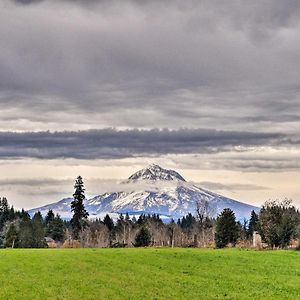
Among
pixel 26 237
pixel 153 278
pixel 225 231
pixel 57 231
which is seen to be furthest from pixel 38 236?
pixel 153 278

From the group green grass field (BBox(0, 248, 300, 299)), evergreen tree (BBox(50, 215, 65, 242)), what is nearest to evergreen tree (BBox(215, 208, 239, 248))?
green grass field (BBox(0, 248, 300, 299))

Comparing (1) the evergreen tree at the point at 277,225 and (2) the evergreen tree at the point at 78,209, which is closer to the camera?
(1) the evergreen tree at the point at 277,225

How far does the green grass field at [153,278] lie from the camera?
3350 cm

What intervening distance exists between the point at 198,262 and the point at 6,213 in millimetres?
145699

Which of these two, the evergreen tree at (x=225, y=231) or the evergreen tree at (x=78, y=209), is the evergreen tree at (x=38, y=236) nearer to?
the evergreen tree at (x=78, y=209)

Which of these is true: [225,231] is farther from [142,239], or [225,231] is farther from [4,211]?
[4,211]

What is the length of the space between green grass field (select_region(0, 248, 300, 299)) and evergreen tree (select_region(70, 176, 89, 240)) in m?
83.1

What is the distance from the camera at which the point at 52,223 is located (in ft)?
622

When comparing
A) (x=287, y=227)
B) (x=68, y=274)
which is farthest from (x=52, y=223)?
(x=68, y=274)

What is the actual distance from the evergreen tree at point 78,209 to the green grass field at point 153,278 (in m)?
83.1

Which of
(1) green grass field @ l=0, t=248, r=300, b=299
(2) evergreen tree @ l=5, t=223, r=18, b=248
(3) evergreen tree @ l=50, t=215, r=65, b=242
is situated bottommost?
(1) green grass field @ l=0, t=248, r=300, b=299

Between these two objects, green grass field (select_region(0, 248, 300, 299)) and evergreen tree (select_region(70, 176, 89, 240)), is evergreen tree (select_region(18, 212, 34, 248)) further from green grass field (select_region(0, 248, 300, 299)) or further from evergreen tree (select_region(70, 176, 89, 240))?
green grass field (select_region(0, 248, 300, 299))

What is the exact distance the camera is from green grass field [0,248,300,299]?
33500 millimetres

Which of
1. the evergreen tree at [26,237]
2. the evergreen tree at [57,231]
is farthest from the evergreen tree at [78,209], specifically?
the evergreen tree at [57,231]
